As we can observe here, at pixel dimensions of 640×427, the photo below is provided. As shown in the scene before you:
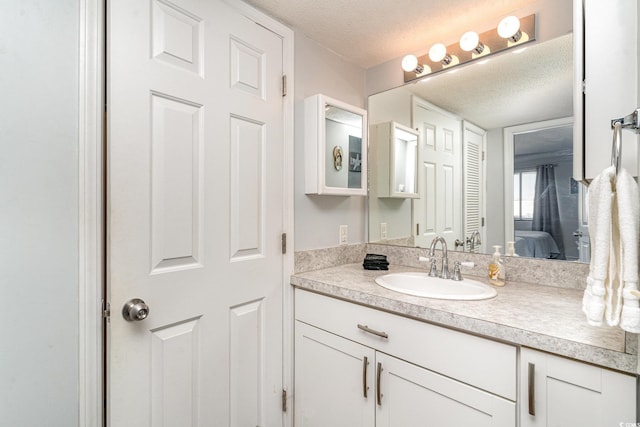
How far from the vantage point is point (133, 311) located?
1.01 meters

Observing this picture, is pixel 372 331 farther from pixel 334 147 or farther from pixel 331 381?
pixel 334 147

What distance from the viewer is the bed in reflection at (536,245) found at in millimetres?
1391

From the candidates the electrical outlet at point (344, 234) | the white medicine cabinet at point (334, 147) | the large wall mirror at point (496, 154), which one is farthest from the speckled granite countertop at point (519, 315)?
the white medicine cabinet at point (334, 147)

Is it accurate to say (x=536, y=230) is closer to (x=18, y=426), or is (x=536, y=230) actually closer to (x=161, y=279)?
(x=161, y=279)

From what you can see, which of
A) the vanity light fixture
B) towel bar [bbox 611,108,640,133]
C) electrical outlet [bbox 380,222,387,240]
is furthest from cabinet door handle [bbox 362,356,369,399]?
the vanity light fixture

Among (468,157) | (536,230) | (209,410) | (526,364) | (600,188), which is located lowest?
(209,410)

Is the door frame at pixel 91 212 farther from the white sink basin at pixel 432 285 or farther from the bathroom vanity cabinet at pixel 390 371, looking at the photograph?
the white sink basin at pixel 432 285

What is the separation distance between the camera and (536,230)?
4.70ft

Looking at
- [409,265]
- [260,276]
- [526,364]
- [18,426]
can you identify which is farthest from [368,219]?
[18,426]

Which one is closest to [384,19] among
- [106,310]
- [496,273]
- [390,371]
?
[496,273]

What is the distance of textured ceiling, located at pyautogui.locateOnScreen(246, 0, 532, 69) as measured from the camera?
142cm

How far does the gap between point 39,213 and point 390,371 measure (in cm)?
126

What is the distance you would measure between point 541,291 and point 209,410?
4.71ft

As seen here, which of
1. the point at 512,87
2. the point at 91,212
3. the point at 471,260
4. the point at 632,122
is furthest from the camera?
the point at 471,260
